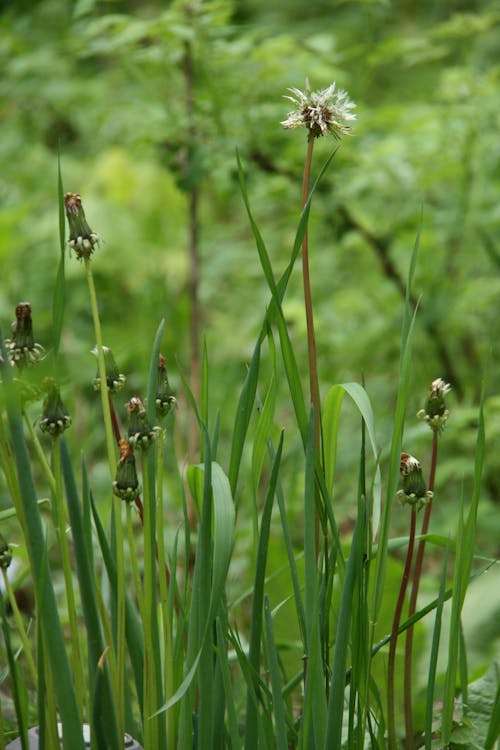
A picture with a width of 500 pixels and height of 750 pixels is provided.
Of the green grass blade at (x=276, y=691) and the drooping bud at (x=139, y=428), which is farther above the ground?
the drooping bud at (x=139, y=428)

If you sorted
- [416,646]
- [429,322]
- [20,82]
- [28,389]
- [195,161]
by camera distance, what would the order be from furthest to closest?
[20,82]
[429,322]
[195,161]
[416,646]
[28,389]

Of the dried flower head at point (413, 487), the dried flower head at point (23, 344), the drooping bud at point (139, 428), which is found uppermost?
the dried flower head at point (23, 344)

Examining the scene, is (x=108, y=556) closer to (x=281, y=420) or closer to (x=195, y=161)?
(x=195, y=161)

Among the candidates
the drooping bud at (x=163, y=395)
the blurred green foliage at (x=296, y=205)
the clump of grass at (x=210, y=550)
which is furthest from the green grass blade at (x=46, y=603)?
the blurred green foliage at (x=296, y=205)

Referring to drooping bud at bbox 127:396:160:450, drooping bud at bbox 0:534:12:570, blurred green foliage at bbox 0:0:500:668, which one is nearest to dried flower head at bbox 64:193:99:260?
drooping bud at bbox 127:396:160:450

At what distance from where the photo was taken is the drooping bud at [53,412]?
62 centimetres

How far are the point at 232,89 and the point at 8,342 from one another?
3.63 feet

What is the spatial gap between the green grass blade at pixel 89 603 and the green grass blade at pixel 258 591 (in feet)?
0.32

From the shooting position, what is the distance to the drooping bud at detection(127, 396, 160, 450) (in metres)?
0.61

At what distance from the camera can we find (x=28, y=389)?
2.01 feet

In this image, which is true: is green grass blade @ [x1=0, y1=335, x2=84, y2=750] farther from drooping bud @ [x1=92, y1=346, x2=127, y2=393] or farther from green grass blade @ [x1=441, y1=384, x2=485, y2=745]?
green grass blade @ [x1=441, y1=384, x2=485, y2=745]

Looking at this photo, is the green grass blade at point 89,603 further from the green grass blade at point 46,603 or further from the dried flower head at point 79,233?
the dried flower head at point 79,233

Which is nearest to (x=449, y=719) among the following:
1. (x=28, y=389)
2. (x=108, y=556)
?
(x=108, y=556)

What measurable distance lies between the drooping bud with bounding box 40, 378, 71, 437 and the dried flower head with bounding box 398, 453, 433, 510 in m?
0.24
